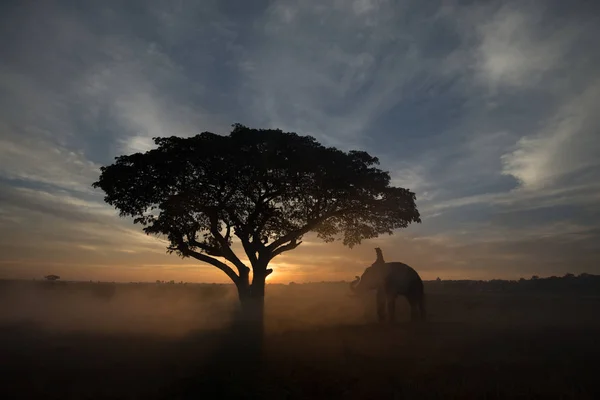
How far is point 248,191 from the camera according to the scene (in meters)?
29.6

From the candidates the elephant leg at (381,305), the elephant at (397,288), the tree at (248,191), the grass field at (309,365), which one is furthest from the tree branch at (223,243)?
the grass field at (309,365)

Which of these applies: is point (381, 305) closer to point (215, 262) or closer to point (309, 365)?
point (309, 365)

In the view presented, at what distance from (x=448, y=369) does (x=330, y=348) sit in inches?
175

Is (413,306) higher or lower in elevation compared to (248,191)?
lower

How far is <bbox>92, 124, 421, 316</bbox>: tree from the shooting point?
2855 cm

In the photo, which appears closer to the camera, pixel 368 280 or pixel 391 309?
pixel 391 309

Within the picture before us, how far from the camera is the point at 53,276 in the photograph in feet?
483

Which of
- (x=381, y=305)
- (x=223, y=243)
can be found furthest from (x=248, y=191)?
(x=381, y=305)

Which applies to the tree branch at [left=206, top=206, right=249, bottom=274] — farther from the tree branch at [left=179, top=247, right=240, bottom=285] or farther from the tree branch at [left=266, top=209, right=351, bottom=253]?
the tree branch at [left=266, top=209, right=351, bottom=253]

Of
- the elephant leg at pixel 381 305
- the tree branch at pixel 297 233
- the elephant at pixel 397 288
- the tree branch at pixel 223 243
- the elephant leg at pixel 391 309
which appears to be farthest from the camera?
the tree branch at pixel 297 233

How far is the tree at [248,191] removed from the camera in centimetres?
2855

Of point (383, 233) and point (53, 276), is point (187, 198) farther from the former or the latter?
point (53, 276)

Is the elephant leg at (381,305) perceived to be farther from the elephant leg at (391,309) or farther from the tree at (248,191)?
the tree at (248,191)

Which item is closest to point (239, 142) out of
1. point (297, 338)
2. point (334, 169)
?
point (334, 169)
